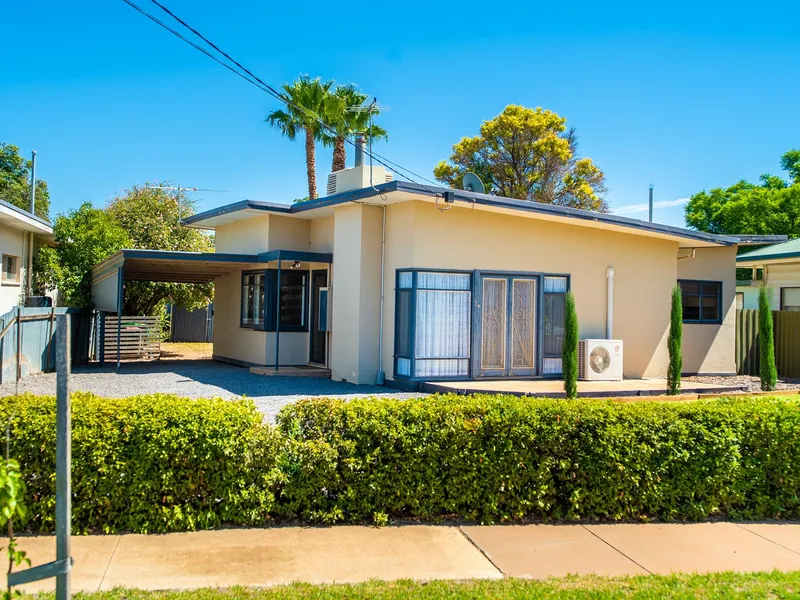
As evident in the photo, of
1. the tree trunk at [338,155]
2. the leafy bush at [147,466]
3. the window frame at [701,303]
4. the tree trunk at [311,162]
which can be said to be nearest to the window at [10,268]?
the leafy bush at [147,466]

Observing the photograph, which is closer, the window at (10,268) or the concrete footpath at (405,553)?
the concrete footpath at (405,553)

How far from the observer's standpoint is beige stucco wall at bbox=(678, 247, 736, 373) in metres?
16.7

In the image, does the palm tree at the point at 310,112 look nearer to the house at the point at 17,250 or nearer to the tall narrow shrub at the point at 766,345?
the house at the point at 17,250

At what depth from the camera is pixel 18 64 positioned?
13.0 meters

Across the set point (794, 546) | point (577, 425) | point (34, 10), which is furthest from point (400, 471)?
point (34, 10)

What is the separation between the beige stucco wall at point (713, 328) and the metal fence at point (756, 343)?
2.61ft

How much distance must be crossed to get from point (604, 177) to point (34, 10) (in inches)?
1195

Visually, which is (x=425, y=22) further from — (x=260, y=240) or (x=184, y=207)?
(x=184, y=207)

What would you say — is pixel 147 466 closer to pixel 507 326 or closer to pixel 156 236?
pixel 507 326

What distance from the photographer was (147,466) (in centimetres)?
530

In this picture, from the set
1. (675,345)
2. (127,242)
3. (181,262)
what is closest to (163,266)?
(181,262)

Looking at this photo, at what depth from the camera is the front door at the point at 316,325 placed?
15.9 metres

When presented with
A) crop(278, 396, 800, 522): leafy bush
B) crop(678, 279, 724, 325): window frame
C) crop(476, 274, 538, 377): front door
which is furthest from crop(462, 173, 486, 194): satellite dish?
crop(278, 396, 800, 522): leafy bush

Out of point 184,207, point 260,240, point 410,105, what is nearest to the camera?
point 260,240
